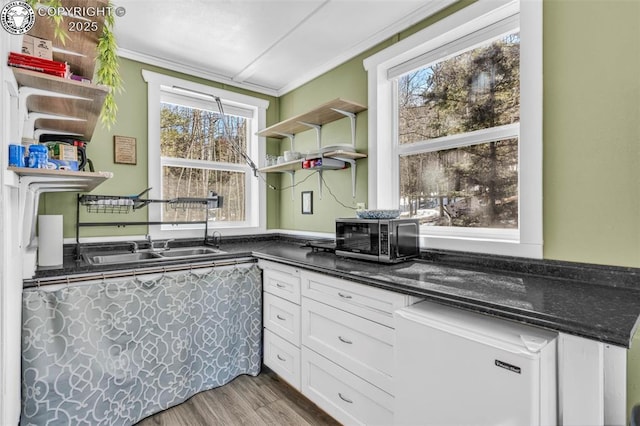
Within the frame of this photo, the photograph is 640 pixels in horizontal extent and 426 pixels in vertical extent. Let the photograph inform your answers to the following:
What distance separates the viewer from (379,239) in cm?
192

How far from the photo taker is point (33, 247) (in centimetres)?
183

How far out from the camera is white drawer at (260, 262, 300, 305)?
2.14 meters

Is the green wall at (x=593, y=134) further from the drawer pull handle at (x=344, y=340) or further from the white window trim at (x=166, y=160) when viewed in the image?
the white window trim at (x=166, y=160)

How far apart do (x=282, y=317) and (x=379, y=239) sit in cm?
92

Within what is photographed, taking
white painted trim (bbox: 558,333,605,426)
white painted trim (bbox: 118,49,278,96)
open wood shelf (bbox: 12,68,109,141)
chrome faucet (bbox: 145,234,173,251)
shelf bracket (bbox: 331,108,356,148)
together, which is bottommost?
white painted trim (bbox: 558,333,605,426)

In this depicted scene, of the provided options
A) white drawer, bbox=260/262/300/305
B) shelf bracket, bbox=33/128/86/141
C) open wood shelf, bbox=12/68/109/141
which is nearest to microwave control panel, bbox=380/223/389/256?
white drawer, bbox=260/262/300/305

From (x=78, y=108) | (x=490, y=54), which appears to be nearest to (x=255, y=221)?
(x=78, y=108)

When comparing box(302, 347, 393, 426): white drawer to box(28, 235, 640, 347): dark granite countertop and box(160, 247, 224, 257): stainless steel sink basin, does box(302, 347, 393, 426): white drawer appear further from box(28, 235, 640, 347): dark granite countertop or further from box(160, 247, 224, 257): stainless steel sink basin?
box(160, 247, 224, 257): stainless steel sink basin

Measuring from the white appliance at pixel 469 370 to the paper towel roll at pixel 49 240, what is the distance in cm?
193

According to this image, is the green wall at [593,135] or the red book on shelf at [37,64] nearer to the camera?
the red book on shelf at [37,64]

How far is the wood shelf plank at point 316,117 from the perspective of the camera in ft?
7.92

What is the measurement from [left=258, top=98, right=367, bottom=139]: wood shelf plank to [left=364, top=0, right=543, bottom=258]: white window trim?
188 millimetres

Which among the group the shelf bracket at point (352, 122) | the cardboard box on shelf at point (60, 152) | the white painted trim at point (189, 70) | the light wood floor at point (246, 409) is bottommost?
the light wood floor at point (246, 409)

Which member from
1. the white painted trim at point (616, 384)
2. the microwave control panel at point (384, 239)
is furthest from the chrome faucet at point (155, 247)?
the white painted trim at point (616, 384)
